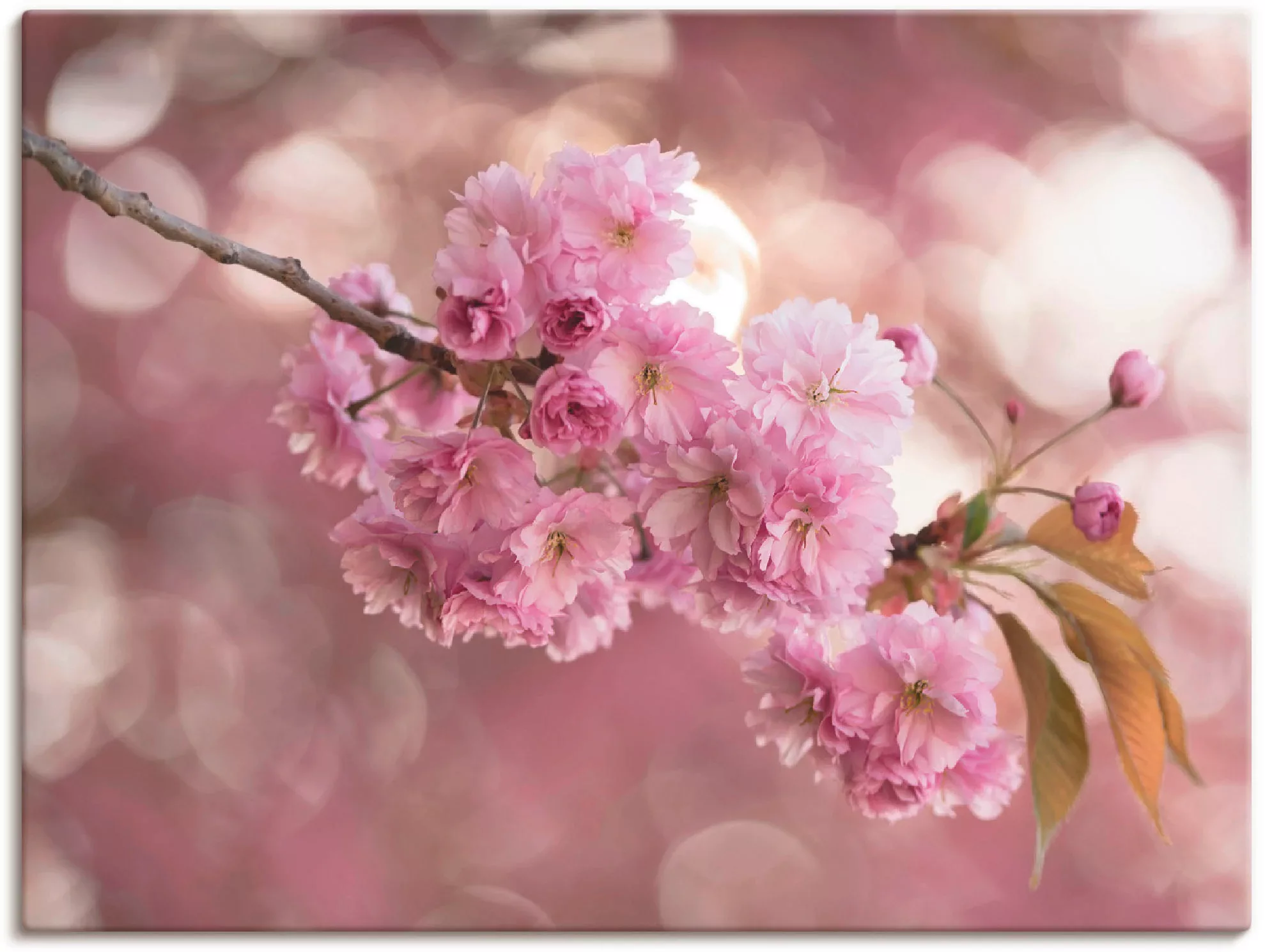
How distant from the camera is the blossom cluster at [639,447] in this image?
482 mm

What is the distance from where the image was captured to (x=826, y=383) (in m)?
0.49

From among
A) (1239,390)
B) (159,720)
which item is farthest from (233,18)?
(1239,390)

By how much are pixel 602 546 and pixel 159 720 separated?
2.51 feet

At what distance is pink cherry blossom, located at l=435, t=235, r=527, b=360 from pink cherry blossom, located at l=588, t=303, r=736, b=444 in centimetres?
5

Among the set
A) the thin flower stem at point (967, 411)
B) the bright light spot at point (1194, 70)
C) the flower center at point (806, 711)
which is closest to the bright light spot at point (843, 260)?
the thin flower stem at point (967, 411)

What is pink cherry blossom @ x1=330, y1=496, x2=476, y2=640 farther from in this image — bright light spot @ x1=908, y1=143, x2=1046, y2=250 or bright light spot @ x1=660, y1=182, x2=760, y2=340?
bright light spot @ x1=908, y1=143, x2=1046, y2=250

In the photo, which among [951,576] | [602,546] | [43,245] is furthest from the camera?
[43,245]

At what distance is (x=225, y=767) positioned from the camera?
1.03m

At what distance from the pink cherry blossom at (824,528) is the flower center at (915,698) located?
91mm

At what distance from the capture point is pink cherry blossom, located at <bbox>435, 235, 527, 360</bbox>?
0.47 meters

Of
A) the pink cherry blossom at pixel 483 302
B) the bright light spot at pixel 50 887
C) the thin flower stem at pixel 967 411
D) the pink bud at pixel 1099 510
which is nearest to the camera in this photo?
the pink cherry blossom at pixel 483 302

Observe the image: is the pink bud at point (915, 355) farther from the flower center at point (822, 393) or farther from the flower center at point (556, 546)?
the flower center at point (556, 546)

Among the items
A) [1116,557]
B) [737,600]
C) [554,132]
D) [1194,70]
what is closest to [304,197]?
[554,132]

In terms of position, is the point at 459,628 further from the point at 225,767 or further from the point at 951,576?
the point at 225,767
